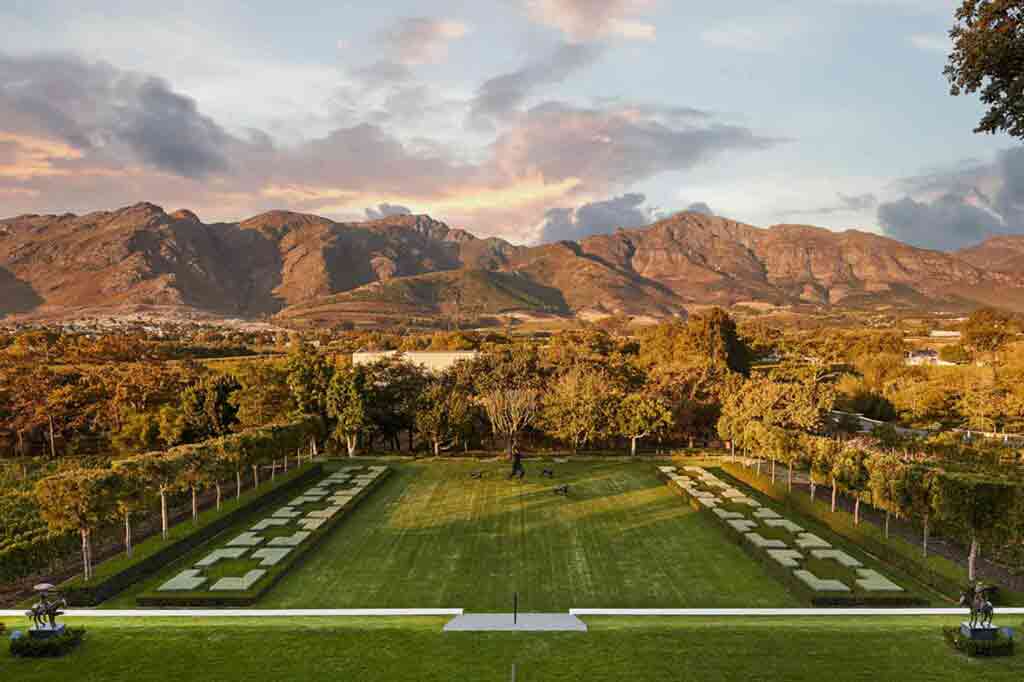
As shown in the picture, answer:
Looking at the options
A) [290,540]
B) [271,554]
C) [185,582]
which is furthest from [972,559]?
[185,582]

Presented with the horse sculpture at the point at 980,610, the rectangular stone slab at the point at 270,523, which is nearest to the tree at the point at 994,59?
the horse sculpture at the point at 980,610

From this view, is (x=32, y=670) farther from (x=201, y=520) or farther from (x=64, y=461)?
(x=64, y=461)

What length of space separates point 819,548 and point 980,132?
12577 mm

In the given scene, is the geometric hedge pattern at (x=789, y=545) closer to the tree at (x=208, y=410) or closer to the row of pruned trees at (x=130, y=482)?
the row of pruned trees at (x=130, y=482)

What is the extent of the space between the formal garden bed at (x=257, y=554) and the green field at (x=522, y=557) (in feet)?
1.35

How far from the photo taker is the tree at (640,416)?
3719cm

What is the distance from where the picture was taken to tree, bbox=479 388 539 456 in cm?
3844

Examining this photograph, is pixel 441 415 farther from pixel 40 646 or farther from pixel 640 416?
pixel 40 646

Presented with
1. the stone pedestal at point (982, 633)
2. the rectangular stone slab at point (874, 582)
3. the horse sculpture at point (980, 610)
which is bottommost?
the rectangular stone slab at point (874, 582)

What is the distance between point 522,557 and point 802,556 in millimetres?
8444

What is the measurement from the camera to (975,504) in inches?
637

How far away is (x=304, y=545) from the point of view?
64.5ft

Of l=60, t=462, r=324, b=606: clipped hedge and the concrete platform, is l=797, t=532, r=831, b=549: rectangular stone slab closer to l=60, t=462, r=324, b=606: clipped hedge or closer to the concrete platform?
the concrete platform

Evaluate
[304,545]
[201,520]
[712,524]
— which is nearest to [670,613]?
[712,524]
